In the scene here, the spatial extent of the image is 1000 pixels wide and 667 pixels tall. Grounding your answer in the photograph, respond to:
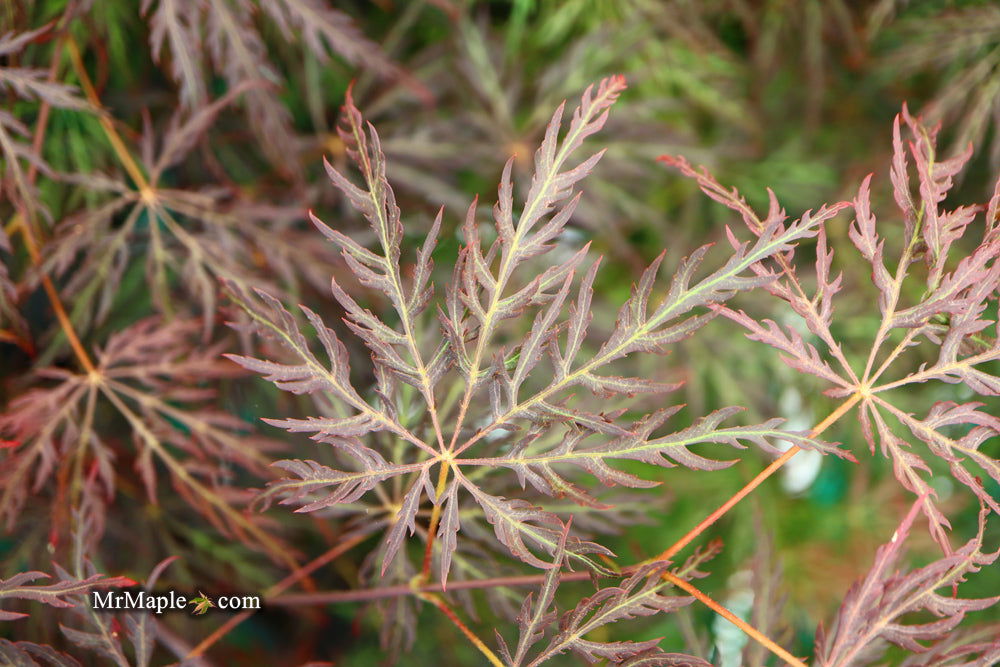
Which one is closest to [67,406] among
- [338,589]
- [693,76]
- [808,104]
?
[338,589]

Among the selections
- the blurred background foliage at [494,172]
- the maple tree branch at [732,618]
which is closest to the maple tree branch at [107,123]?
the blurred background foliage at [494,172]

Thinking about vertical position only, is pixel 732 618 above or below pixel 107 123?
below

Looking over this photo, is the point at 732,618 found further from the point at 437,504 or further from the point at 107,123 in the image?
the point at 107,123

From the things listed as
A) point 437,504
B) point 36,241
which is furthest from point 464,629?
point 36,241

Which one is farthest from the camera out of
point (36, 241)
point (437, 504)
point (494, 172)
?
point (494, 172)

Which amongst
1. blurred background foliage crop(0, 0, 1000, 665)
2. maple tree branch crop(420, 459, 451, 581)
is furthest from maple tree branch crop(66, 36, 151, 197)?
maple tree branch crop(420, 459, 451, 581)

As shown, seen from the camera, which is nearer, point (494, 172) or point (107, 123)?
point (107, 123)

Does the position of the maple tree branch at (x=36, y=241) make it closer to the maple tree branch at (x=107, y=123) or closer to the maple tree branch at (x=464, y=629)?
A: the maple tree branch at (x=107, y=123)

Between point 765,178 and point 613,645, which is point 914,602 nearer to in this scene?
point 613,645

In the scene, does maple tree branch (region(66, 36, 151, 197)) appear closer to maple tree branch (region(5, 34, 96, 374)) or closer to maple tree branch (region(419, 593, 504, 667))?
maple tree branch (region(5, 34, 96, 374))
